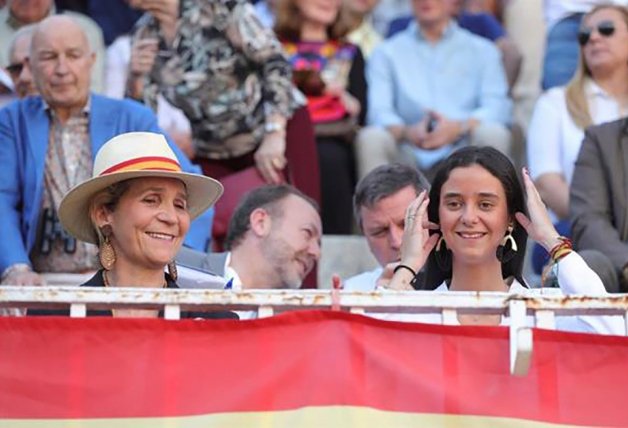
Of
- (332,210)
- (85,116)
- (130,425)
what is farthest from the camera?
(332,210)

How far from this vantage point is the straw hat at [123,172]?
523cm

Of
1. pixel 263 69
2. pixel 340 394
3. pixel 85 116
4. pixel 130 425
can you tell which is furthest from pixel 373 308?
pixel 263 69

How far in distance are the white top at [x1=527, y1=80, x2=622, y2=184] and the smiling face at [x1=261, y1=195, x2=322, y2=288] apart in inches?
74.0

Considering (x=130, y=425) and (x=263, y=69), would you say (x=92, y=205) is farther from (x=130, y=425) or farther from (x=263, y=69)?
(x=263, y=69)

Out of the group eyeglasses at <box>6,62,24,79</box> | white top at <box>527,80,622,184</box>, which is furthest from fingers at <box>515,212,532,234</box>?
eyeglasses at <box>6,62,24,79</box>

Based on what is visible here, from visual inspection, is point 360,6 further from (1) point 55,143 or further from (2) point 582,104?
(1) point 55,143

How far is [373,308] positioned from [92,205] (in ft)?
4.50

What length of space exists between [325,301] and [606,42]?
468 centimetres

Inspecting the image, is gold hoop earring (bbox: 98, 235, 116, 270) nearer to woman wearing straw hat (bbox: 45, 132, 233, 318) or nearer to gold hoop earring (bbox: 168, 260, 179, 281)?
woman wearing straw hat (bbox: 45, 132, 233, 318)

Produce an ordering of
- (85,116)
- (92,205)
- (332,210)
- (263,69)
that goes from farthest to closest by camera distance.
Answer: (332,210)
(263,69)
(85,116)
(92,205)

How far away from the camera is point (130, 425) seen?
427 centimetres

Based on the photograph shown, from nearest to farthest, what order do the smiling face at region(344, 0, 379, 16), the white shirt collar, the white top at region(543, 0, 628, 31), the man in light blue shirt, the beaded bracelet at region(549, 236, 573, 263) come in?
the beaded bracelet at region(549, 236, 573, 263)
the white shirt collar
the man in light blue shirt
the white top at region(543, 0, 628, 31)
the smiling face at region(344, 0, 379, 16)

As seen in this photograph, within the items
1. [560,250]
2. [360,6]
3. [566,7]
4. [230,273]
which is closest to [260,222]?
[230,273]

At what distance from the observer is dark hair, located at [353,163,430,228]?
7.03 meters
